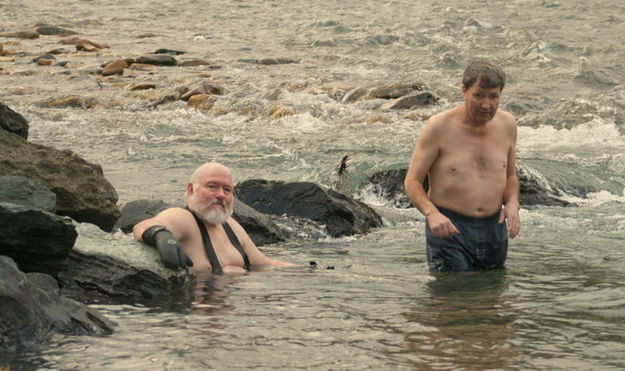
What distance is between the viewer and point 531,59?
26312mm

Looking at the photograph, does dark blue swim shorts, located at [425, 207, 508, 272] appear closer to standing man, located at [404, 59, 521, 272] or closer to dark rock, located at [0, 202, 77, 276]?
standing man, located at [404, 59, 521, 272]

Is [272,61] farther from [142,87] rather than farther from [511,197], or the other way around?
[511,197]

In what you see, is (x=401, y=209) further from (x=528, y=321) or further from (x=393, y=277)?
(x=528, y=321)

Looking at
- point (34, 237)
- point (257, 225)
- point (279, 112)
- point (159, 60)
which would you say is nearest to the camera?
point (34, 237)

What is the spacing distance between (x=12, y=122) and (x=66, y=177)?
2.95 feet

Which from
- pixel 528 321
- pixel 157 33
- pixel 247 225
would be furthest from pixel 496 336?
pixel 157 33

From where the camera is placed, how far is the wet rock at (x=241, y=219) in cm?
923

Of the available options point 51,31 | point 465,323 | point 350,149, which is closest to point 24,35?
point 51,31

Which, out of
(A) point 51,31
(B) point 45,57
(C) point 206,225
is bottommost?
(C) point 206,225

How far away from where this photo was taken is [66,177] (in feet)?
28.0

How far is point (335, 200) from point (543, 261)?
2624mm

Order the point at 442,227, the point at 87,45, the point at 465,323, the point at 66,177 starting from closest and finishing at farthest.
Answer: the point at 465,323, the point at 442,227, the point at 66,177, the point at 87,45

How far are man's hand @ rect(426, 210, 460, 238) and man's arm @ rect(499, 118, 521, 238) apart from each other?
1.45 feet

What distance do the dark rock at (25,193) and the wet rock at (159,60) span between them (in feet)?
67.6
